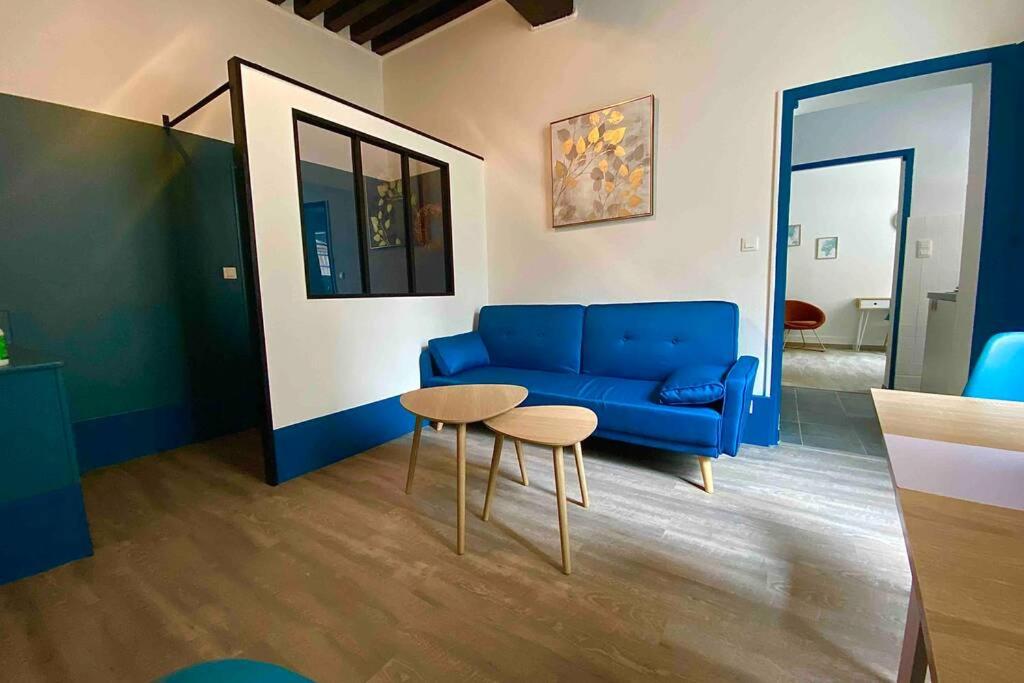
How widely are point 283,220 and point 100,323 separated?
145 cm

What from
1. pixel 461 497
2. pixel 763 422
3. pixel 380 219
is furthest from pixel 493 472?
pixel 380 219

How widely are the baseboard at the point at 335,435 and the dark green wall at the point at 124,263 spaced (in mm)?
1210

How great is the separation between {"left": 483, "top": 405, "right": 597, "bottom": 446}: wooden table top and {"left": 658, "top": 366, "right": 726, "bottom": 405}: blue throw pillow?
54 cm

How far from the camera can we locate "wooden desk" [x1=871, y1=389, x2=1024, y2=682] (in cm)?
37

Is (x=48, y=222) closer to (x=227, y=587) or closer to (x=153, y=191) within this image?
(x=153, y=191)

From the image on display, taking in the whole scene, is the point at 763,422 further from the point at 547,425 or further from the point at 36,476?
the point at 36,476

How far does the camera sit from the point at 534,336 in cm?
314

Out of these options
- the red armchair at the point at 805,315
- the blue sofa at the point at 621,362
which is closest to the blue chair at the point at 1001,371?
the blue sofa at the point at 621,362

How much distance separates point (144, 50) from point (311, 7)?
1287 mm

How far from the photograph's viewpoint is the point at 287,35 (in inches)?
131

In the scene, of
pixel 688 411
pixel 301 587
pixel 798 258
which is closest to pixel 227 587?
pixel 301 587

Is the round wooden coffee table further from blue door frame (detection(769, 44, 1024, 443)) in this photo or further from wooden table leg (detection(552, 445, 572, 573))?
blue door frame (detection(769, 44, 1024, 443))

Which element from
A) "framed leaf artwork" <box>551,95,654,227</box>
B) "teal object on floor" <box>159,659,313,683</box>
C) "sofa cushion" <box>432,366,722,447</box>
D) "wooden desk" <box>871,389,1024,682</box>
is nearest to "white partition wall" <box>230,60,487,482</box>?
"sofa cushion" <box>432,366,722,447</box>

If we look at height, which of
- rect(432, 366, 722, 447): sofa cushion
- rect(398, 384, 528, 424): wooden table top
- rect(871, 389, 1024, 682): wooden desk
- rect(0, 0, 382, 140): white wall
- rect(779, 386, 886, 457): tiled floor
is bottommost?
rect(779, 386, 886, 457): tiled floor
